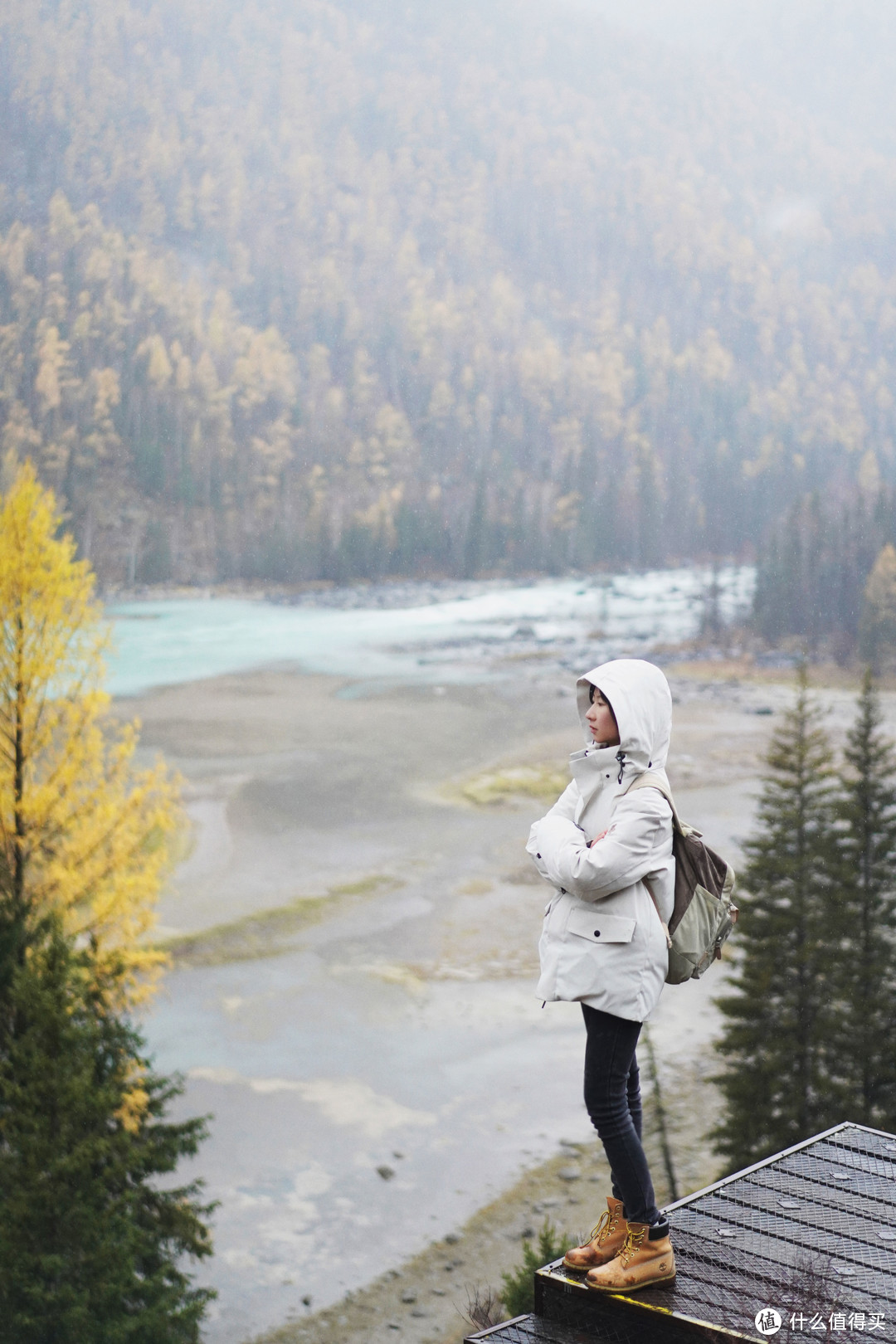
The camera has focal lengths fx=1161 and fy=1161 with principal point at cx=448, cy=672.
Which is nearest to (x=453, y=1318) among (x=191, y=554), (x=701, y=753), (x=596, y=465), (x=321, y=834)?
(x=321, y=834)

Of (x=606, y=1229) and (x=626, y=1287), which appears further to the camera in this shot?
(x=606, y=1229)

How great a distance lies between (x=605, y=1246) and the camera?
8.89ft

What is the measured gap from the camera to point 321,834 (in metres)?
14.1

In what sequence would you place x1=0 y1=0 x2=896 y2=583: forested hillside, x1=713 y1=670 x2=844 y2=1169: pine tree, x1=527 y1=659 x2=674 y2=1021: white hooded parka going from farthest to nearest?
x1=0 y1=0 x2=896 y2=583: forested hillside, x1=713 y1=670 x2=844 y2=1169: pine tree, x1=527 y1=659 x2=674 y2=1021: white hooded parka

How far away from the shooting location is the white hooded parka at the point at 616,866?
2562mm

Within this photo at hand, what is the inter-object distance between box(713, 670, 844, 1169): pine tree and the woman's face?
31.7 feet

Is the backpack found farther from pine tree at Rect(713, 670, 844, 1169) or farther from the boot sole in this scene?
pine tree at Rect(713, 670, 844, 1169)

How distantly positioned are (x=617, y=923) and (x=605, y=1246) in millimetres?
789

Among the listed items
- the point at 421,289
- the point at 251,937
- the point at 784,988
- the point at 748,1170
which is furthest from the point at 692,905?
the point at 421,289

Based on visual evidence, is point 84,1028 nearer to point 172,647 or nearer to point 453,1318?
point 453,1318

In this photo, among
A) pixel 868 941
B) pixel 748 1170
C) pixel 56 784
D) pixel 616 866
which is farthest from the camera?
pixel 868 941

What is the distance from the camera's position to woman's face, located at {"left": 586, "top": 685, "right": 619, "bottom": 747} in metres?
2.70

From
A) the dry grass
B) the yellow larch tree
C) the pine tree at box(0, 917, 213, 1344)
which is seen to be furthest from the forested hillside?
the pine tree at box(0, 917, 213, 1344)

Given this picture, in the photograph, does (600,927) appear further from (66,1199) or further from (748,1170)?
(66,1199)
